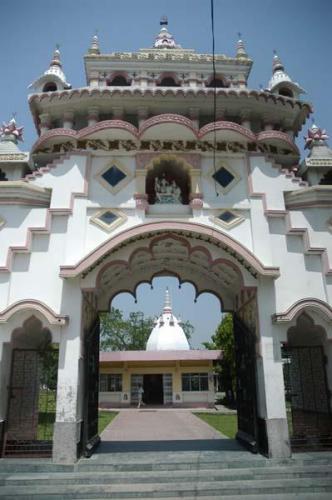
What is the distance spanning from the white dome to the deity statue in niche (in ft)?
75.9

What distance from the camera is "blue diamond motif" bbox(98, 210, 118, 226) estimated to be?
30.1ft

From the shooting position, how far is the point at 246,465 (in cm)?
773

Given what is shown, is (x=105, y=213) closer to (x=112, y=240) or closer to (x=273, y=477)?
(x=112, y=240)

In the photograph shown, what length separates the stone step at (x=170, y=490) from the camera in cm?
664

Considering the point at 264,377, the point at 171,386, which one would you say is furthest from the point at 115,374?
the point at 264,377

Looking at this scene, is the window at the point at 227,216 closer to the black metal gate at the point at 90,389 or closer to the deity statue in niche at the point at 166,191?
the deity statue in niche at the point at 166,191

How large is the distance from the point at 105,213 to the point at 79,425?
4349 mm

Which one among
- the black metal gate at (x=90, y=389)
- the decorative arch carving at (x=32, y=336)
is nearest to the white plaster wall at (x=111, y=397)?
the black metal gate at (x=90, y=389)

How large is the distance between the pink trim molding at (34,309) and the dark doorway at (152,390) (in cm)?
2455

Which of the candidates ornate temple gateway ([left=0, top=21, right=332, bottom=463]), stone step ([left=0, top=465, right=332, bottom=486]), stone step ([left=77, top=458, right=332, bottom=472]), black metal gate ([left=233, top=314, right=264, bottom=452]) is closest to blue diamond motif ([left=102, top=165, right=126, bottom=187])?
ornate temple gateway ([left=0, top=21, right=332, bottom=463])

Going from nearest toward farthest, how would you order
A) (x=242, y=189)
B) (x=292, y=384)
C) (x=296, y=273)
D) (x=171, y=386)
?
1. (x=296, y=273)
2. (x=242, y=189)
3. (x=292, y=384)
4. (x=171, y=386)

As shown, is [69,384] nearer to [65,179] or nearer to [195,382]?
[65,179]

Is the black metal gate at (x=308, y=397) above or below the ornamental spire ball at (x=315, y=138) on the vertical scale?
below

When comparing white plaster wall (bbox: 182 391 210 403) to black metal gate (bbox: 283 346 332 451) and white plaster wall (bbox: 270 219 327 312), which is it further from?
white plaster wall (bbox: 270 219 327 312)
